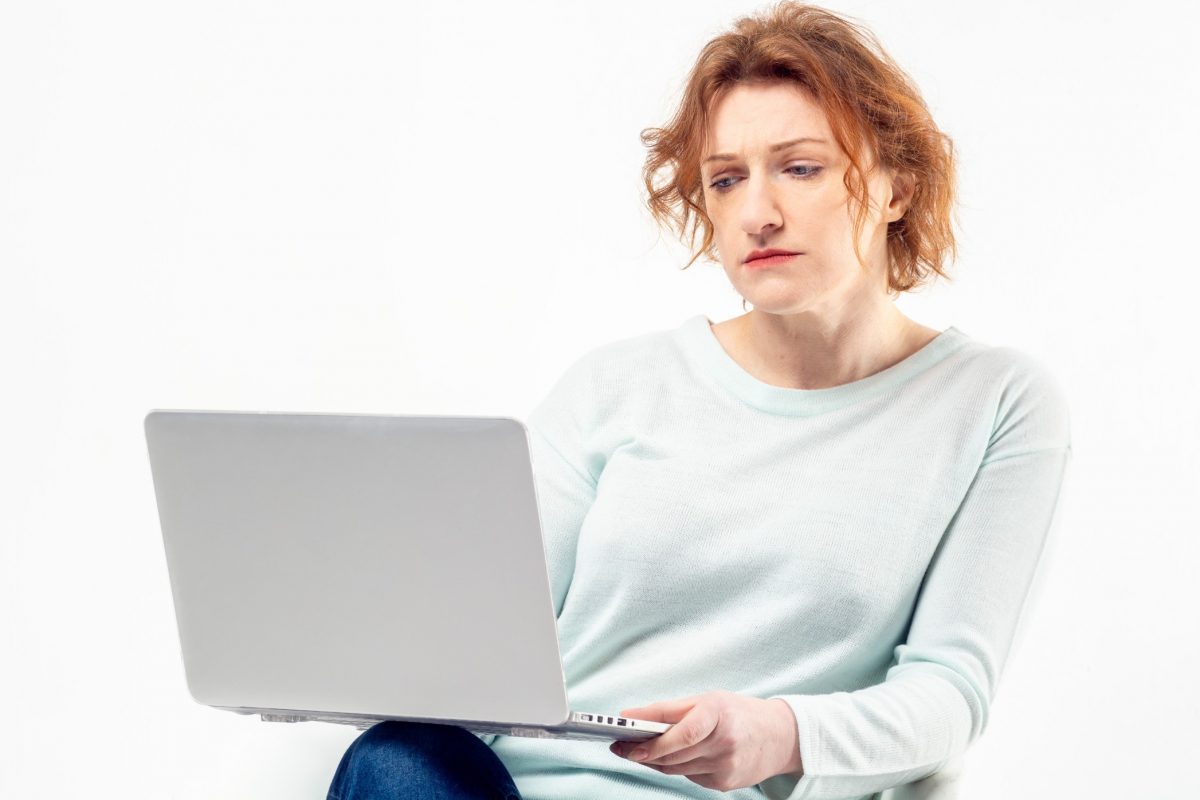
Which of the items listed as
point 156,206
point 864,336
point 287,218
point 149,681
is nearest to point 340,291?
point 287,218

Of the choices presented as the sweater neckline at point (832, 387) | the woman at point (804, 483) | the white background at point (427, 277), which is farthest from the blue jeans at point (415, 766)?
the white background at point (427, 277)

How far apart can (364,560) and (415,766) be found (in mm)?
242

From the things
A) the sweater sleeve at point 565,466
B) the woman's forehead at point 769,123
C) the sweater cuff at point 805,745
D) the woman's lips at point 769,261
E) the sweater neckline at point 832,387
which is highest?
the woman's forehead at point 769,123

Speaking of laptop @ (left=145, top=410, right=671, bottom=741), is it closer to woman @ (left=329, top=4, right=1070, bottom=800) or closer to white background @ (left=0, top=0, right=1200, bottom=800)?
woman @ (left=329, top=4, right=1070, bottom=800)

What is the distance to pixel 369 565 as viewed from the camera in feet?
3.69

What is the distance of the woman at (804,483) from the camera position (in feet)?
4.40

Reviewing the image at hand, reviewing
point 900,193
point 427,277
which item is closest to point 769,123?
point 900,193

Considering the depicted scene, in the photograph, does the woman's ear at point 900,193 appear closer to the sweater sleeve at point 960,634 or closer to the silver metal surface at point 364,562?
the sweater sleeve at point 960,634

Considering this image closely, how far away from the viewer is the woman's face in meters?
1.46

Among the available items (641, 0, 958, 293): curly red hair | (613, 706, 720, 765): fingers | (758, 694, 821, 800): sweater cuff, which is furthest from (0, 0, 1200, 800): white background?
(613, 706, 720, 765): fingers

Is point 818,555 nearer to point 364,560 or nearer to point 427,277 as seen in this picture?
point 364,560

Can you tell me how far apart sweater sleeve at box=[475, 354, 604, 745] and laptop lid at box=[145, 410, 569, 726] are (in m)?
0.39

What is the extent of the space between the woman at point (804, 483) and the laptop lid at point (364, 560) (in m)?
0.14

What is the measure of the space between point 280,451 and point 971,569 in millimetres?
686
